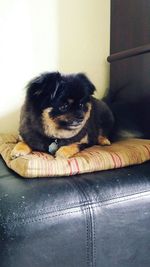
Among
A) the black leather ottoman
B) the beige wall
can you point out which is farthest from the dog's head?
the beige wall

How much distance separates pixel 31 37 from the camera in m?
1.45

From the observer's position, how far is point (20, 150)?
1.06 metres

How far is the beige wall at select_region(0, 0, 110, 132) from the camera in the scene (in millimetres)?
1419

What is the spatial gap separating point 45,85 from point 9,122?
0.53 m

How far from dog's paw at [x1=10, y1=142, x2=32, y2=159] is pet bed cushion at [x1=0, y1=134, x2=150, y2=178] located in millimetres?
21

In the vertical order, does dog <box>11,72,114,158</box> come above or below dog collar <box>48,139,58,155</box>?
above

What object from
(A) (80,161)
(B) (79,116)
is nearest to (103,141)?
(B) (79,116)

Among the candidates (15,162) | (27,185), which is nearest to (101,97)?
(15,162)

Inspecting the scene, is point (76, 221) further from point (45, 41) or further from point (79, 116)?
point (45, 41)

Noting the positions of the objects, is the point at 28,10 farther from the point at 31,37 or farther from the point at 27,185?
the point at 27,185

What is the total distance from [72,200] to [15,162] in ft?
0.91

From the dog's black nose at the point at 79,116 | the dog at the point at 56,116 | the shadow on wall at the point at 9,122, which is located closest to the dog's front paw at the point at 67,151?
the dog at the point at 56,116

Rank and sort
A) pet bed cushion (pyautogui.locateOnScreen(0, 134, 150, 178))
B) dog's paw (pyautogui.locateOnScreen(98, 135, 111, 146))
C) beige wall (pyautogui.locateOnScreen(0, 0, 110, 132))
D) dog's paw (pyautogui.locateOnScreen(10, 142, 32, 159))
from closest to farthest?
pet bed cushion (pyautogui.locateOnScreen(0, 134, 150, 178)) < dog's paw (pyautogui.locateOnScreen(10, 142, 32, 159)) < dog's paw (pyautogui.locateOnScreen(98, 135, 111, 146)) < beige wall (pyautogui.locateOnScreen(0, 0, 110, 132))

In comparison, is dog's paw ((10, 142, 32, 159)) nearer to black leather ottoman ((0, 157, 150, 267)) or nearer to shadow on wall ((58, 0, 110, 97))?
black leather ottoman ((0, 157, 150, 267))
